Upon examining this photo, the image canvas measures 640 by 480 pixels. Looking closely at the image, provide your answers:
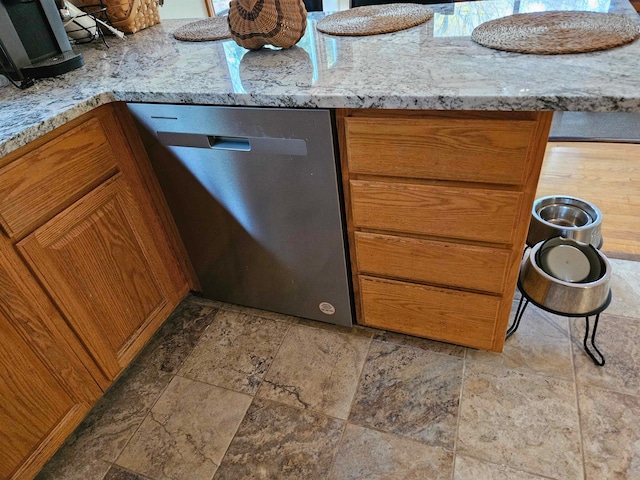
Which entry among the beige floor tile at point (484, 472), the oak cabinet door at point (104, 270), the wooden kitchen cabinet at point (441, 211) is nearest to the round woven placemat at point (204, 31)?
the oak cabinet door at point (104, 270)

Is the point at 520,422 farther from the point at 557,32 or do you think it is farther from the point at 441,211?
the point at 557,32

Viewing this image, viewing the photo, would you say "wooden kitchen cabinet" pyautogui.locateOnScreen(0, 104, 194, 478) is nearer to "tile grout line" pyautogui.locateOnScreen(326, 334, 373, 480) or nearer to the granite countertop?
the granite countertop

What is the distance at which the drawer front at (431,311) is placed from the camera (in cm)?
126

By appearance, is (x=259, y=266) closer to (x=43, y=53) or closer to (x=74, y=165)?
(x=74, y=165)

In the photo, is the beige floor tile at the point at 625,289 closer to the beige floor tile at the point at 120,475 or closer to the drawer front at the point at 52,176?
the beige floor tile at the point at 120,475

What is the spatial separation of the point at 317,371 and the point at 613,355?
937 millimetres

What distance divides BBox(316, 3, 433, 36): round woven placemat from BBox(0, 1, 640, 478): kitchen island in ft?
0.15

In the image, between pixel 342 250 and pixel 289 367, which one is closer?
pixel 342 250

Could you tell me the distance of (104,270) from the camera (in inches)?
49.3

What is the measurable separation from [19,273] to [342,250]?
822 millimetres

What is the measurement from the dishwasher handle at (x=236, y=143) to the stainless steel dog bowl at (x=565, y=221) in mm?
874

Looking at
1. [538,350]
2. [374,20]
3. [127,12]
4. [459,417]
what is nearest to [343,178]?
[374,20]

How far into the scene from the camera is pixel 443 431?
4.01 feet

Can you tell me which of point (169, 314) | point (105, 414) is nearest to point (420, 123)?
point (169, 314)
